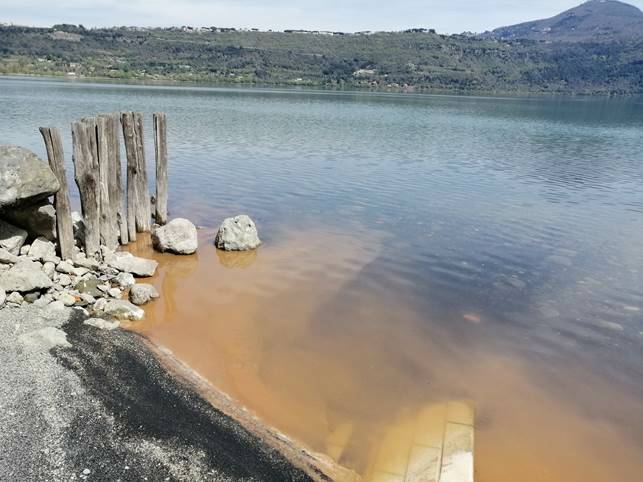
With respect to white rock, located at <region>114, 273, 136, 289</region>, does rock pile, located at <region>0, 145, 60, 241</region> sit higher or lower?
higher

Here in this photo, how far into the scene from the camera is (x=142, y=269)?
37.1ft

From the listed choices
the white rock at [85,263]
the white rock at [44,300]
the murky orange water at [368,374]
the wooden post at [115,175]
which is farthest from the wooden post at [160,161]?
the white rock at [44,300]

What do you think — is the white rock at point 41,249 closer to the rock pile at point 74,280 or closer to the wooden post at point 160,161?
the rock pile at point 74,280

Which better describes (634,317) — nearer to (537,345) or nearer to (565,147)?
(537,345)

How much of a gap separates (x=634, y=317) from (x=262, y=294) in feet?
26.3

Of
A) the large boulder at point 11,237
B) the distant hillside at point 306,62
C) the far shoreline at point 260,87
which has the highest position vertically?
the distant hillside at point 306,62

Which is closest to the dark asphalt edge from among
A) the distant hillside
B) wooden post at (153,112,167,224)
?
wooden post at (153,112,167,224)

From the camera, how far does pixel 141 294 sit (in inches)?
398

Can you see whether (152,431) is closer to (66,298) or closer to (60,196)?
(66,298)

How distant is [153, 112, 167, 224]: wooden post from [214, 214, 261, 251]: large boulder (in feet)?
7.05

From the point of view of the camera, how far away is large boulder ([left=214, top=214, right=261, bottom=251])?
43.7 feet

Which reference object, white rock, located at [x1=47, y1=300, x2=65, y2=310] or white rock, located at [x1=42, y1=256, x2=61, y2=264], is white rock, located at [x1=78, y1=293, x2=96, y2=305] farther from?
white rock, located at [x1=42, y1=256, x2=61, y2=264]

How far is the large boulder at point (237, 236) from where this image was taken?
13.3 metres

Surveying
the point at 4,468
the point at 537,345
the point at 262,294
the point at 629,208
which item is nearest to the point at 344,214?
the point at 262,294
